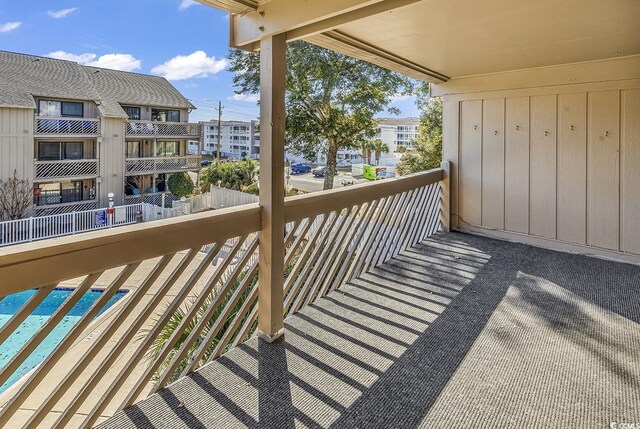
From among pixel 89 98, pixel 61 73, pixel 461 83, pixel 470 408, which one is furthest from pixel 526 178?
pixel 61 73

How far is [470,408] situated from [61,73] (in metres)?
4.99

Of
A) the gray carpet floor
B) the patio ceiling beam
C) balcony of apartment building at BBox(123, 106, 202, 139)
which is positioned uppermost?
balcony of apartment building at BBox(123, 106, 202, 139)

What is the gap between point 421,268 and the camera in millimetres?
3133

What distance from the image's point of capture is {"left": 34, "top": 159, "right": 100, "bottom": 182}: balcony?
3463mm

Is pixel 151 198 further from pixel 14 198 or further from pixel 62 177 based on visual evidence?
pixel 14 198

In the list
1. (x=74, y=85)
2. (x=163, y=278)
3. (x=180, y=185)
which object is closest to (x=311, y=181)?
(x=180, y=185)

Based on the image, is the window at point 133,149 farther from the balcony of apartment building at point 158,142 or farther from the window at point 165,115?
the window at point 165,115

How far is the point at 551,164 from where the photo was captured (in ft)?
11.6

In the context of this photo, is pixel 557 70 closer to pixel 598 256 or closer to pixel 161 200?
pixel 598 256

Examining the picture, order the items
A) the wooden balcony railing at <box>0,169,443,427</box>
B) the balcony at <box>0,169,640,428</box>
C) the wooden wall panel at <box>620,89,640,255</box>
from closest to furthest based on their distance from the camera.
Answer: the wooden balcony railing at <box>0,169,443,427</box> → the balcony at <box>0,169,640,428</box> → the wooden wall panel at <box>620,89,640,255</box>

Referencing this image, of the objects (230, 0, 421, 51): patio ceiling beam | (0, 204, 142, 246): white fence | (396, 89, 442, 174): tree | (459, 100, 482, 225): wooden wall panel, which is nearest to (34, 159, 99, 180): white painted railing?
(0, 204, 142, 246): white fence

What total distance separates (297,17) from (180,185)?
378 centimetres

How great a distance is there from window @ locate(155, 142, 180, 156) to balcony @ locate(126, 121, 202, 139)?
4.4 inches

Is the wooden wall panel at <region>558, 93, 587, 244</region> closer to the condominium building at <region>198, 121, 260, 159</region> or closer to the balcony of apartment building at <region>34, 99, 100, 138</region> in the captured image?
the balcony of apartment building at <region>34, 99, 100, 138</region>
